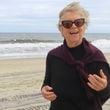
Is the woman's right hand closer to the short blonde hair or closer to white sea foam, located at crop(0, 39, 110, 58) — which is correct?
the short blonde hair

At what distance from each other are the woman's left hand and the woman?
3 centimetres

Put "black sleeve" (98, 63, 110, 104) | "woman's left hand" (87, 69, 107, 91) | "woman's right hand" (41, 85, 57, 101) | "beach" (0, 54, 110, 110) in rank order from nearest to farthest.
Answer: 1. "woman's left hand" (87, 69, 107, 91)
2. "black sleeve" (98, 63, 110, 104)
3. "woman's right hand" (41, 85, 57, 101)
4. "beach" (0, 54, 110, 110)

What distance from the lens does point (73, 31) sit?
3076mm

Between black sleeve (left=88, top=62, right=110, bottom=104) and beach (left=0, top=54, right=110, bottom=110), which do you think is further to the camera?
beach (left=0, top=54, right=110, bottom=110)

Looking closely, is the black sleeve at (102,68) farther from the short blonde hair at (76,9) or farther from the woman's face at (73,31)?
the short blonde hair at (76,9)

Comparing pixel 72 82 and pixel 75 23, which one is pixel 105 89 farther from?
pixel 75 23

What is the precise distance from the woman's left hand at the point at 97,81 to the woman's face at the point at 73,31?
0.32m

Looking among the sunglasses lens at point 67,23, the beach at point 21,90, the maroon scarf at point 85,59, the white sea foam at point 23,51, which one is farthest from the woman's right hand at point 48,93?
the white sea foam at point 23,51

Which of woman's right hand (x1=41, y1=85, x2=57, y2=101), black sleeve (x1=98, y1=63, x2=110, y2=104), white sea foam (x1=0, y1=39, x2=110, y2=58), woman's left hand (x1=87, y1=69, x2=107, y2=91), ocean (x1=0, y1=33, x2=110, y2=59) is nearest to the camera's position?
woman's left hand (x1=87, y1=69, x2=107, y2=91)

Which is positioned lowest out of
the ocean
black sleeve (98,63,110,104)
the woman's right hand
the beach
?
the ocean

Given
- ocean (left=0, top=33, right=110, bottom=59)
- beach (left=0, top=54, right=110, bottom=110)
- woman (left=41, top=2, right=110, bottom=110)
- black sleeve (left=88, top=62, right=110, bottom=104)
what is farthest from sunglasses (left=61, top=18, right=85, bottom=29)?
beach (left=0, top=54, right=110, bottom=110)

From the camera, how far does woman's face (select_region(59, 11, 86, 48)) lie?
308 cm

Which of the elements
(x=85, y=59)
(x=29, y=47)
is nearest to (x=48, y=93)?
(x=85, y=59)

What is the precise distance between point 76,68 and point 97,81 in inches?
9.7
